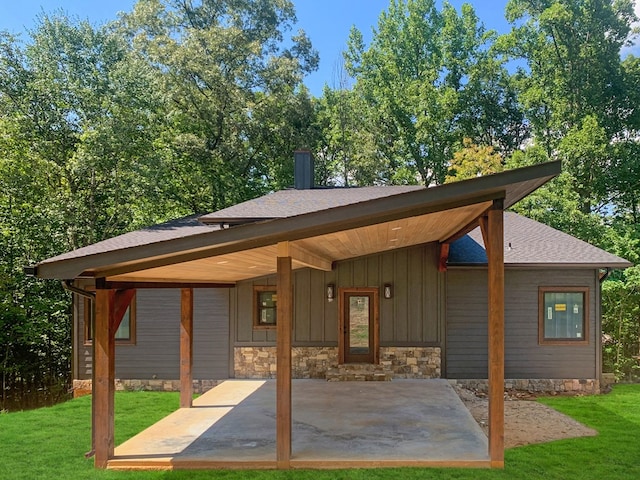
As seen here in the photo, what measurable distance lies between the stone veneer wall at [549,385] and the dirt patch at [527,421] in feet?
1.59

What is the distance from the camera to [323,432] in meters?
5.91

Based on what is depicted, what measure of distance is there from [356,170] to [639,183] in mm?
10497

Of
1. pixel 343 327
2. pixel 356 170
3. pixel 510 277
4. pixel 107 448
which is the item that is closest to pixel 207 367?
pixel 343 327

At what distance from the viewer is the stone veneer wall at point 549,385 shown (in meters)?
8.93

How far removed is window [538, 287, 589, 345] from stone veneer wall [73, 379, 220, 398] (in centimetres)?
622

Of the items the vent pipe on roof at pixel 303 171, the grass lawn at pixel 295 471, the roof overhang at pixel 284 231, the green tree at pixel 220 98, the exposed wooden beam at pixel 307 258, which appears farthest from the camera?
the green tree at pixel 220 98

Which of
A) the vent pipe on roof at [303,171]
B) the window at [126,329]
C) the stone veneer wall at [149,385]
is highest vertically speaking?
the vent pipe on roof at [303,171]

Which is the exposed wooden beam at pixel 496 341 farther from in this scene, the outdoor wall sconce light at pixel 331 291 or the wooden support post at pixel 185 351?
the outdoor wall sconce light at pixel 331 291

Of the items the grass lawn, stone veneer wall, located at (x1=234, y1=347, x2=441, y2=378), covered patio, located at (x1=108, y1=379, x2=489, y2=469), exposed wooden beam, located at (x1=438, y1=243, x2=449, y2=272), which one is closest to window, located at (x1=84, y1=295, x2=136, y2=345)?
the grass lawn

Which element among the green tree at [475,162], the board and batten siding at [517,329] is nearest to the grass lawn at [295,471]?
the board and batten siding at [517,329]

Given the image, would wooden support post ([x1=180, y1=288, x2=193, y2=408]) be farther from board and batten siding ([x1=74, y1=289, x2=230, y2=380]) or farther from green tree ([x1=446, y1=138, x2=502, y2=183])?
green tree ([x1=446, y1=138, x2=502, y2=183])

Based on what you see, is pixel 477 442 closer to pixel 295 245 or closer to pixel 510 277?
pixel 295 245

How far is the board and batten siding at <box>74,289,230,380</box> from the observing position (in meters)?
9.29

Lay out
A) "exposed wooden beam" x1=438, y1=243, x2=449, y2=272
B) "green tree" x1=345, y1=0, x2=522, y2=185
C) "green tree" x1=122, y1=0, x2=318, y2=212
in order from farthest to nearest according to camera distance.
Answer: "green tree" x1=345, y1=0, x2=522, y2=185 → "green tree" x1=122, y1=0, x2=318, y2=212 → "exposed wooden beam" x1=438, y1=243, x2=449, y2=272
